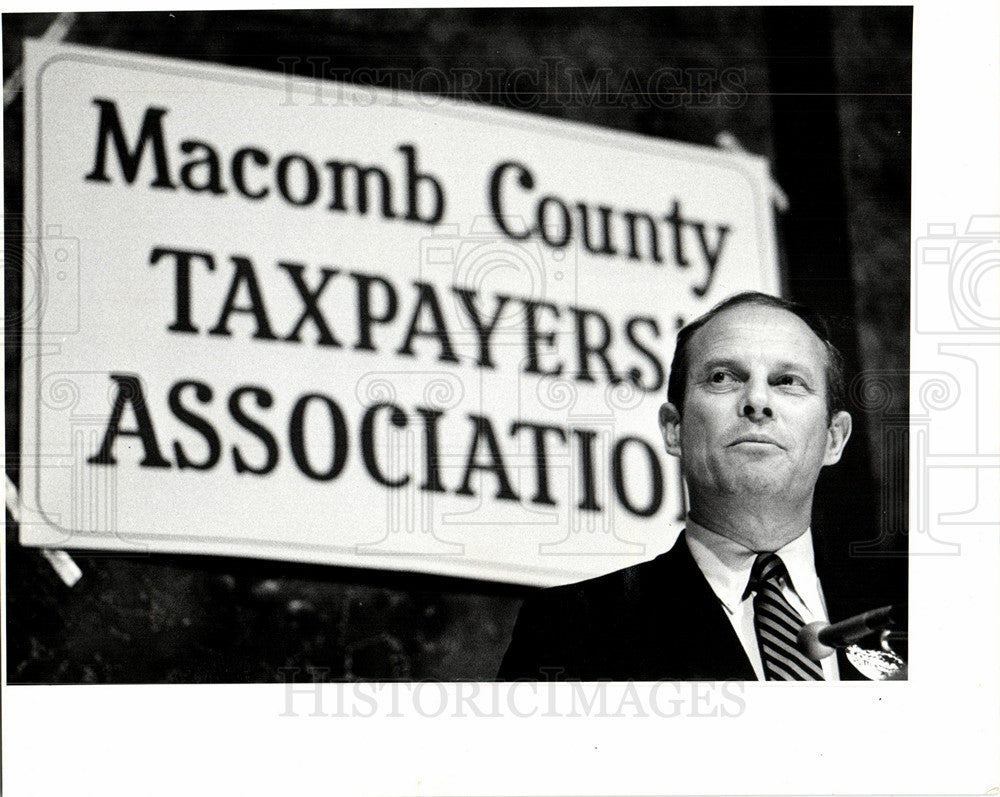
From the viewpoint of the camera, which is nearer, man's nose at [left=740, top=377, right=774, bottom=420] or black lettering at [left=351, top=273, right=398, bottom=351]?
man's nose at [left=740, top=377, right=774, bottom=420]

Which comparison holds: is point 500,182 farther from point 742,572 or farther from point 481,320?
point 742,572

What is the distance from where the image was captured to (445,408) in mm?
3318

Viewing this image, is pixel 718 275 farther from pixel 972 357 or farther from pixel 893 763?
pixel 893 763

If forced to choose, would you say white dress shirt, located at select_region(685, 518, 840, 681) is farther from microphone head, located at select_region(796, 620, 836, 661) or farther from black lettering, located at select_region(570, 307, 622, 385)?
black lettering, located at select_region(570, 307, 622, 385)

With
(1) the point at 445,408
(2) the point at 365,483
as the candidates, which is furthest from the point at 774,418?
(2) the point at 365,483

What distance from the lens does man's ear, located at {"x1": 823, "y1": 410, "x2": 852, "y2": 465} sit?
3281 mm

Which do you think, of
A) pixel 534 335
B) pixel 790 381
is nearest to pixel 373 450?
pixel 534 335

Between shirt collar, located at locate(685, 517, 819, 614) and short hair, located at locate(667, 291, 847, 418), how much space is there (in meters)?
0.34

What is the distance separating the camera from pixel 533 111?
3324 millimetres

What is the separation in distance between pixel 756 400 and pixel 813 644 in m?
0.65

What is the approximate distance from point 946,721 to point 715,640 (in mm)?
626
